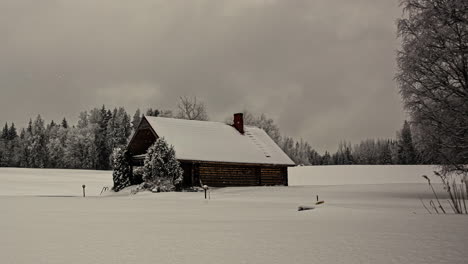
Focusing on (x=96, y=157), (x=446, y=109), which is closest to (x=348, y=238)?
(x=446, y=109)

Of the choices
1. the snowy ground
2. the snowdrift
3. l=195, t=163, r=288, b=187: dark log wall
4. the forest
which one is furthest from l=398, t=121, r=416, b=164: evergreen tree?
the snowy ground

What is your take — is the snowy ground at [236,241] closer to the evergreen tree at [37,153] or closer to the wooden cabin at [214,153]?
the wooden cabin at [214,153]

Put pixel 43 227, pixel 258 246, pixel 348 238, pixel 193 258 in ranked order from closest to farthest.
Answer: pixel 193 258
pixel 258 246
pixel 348 238
pixel 43 227

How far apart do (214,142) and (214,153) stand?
8.06 ft

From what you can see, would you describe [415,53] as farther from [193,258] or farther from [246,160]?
[246,160]

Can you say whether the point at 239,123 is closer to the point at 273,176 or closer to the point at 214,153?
the point at 273,176

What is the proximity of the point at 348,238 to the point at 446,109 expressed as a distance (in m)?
16.8

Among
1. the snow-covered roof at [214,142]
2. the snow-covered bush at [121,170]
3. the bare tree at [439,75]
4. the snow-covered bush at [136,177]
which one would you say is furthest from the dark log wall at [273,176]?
the bare tree at [439,75]

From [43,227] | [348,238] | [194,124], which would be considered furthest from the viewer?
[194,124]

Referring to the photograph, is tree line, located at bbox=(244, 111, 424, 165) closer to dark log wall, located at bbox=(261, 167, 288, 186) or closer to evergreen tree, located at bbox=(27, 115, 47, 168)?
dark log wall, located at bbox=(261, 167, 288, 186)

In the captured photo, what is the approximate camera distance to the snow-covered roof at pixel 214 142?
39.7 metres

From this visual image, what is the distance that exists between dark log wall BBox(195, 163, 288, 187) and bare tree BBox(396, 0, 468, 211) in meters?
20.3

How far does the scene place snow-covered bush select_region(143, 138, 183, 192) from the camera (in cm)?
3400

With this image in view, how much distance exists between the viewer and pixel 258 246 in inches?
278
